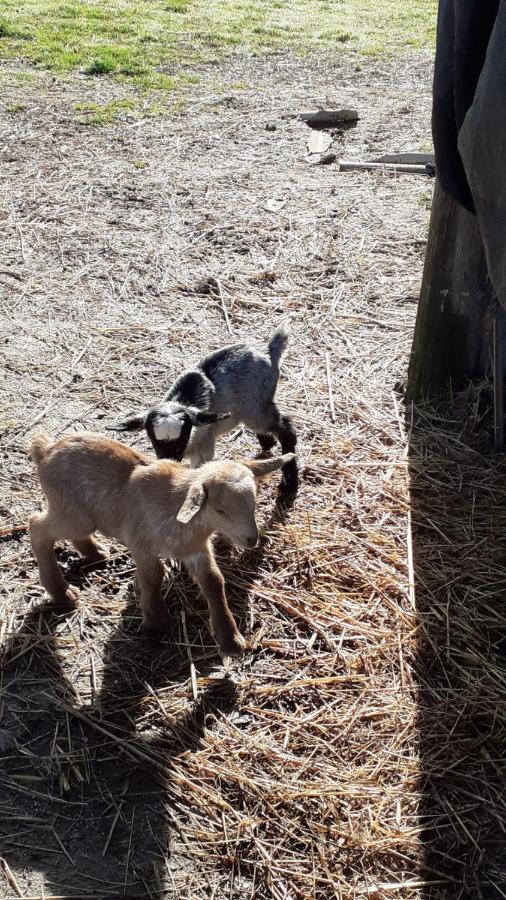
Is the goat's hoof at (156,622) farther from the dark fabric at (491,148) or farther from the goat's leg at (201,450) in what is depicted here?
the dark fabric at (491,148)

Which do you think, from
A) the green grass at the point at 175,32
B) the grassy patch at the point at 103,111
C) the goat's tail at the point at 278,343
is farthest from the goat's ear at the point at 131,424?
the green grass at the point at 175,32

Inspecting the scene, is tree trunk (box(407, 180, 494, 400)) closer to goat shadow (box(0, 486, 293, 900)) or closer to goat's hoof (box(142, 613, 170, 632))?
goat shadow (box(0, 486, 293, 900))

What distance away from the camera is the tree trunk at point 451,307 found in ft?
16.6

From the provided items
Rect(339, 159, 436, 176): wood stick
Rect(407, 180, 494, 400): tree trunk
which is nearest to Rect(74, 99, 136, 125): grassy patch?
Rect(339, 159, 436, 176): wood stick

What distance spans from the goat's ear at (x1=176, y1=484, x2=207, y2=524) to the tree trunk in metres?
2.49

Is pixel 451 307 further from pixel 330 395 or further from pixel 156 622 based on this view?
pixel 156 622

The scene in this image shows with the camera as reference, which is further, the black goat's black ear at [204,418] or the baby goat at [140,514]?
the black goat's black ear at [204,418]

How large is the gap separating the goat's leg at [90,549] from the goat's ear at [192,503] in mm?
1000

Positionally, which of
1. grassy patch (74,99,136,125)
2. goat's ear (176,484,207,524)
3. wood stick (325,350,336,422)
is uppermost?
grassy patch (74,99,136,125)

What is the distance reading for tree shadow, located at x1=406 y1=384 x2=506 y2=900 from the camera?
10.2 feet

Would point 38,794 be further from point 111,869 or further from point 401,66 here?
point 401,66

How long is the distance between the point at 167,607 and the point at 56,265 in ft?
14.1

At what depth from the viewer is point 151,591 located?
388 centimetres

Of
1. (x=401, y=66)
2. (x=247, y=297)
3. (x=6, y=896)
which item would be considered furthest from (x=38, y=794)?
(x=401, y=66)
